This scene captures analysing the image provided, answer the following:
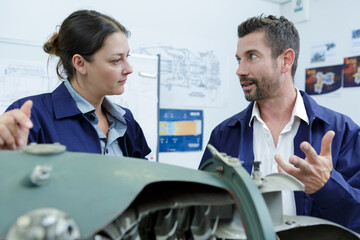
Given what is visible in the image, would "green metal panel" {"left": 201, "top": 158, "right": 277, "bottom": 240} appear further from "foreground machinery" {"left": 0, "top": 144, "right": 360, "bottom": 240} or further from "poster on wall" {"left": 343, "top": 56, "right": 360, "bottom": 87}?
"poster on wall" {"left": 343, "top": 56, "right": 360, "bottom": 87}

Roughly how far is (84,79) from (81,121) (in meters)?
0.21

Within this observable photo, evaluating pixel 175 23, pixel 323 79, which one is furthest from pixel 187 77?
pixel 323 79

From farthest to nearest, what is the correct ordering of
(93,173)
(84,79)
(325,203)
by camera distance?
(84,79), (325,203), (93,173)

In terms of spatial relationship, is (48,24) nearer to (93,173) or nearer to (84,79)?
(84,79)

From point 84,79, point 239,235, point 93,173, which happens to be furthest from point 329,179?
point 84,79

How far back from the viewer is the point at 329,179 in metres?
0.89

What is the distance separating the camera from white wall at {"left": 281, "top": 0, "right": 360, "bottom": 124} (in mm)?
2684

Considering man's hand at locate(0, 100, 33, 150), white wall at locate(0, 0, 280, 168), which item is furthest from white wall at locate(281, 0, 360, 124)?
man's hand at locate(0, 100, 33, 150)

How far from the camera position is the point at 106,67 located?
1263 millimetres

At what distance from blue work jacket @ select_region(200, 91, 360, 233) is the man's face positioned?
107mm

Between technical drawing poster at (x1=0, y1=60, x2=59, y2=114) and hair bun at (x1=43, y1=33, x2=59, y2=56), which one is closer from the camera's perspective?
hair bun at (x1=43, y1=33, x2=59, y2=56)

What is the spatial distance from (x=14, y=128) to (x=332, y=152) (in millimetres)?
1080

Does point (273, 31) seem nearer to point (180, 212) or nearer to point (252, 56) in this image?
point (252, 56)

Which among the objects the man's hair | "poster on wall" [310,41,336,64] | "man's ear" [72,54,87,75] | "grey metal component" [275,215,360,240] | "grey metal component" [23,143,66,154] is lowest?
"grey metal component" [275,215,360,240]
